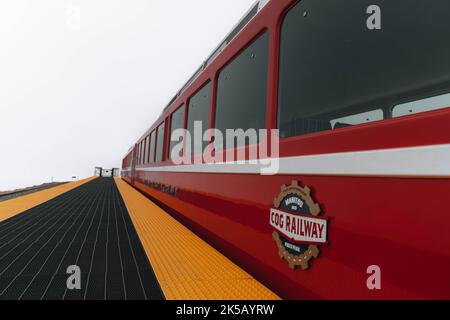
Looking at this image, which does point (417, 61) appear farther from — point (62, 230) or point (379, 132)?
point (62, 230)

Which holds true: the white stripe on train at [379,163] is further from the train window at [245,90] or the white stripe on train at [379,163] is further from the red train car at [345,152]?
the train window at [245,90]

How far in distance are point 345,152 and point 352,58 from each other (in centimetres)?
64

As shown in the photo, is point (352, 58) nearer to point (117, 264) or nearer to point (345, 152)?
point (345, 152)

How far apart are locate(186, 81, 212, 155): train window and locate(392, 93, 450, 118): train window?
2220 millimetres

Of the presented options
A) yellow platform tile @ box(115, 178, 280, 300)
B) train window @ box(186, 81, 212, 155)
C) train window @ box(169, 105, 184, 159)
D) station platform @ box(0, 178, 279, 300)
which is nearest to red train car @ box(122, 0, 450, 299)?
yellow platform tile @ box(115, 178, 280, 300)

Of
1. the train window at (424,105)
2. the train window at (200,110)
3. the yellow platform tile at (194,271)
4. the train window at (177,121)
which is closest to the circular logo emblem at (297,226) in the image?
the yellow platform tile at (194,271)

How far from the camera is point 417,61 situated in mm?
1915

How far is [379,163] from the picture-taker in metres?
1.33

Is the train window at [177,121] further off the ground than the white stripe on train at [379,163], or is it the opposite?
the train window at [177,121]

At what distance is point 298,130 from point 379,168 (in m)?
0.82

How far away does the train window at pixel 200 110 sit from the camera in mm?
3849

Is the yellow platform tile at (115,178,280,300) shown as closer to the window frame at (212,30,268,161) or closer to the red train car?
the red train car

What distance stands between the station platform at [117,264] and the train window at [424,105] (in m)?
1.46
